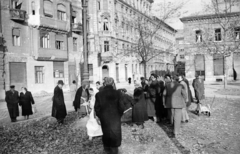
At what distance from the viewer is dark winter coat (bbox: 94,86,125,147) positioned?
4.31 meters

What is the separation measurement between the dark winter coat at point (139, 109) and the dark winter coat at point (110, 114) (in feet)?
A: 9.82

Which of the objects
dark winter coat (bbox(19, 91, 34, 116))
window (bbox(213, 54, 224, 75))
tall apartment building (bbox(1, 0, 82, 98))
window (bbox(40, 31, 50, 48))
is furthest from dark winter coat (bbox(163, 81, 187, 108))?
window (bbox(213, 54, 224, 75))

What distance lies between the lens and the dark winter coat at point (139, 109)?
24.0 feet

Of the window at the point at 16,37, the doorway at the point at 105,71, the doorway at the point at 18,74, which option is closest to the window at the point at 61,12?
the window at the point at 16,37

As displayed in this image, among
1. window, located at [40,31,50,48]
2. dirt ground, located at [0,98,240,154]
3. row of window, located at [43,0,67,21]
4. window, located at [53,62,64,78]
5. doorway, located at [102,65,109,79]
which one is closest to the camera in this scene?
dirt ground, located at [0,98,240,154]

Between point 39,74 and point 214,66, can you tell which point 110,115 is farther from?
point 214,66

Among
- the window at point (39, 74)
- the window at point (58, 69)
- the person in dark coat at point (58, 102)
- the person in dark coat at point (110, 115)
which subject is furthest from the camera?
the window at point (58, 69)

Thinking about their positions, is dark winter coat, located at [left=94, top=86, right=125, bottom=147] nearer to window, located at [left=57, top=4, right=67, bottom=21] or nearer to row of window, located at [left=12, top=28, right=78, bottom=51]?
row of window, located at [left=12, top=28, right=78, bottom=51]

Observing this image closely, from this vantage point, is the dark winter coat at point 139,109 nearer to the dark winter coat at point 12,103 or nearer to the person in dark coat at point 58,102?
the person in dark coat at point 58,102

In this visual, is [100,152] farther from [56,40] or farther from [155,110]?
[56,40]

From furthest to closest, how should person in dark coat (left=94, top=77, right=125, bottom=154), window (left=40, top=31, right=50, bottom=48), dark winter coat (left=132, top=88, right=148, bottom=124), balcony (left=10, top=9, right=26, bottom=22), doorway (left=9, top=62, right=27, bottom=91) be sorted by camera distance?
1. window (left=40, top=31, right=50, bottom=48)
2. doorway (left=9, top=62, right=27, bottom=91)
3. balcony (left=10, top=9, right=26, bottom=22)
4. dark winter coat (left=132, top=88, right=148, bottom=124)
5. person in dark coat (left=94, top=77, right=125, bottom=154)

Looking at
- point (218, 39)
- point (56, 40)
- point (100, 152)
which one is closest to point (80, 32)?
point (56, 40)

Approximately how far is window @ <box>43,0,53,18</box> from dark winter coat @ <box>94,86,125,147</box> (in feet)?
77.1

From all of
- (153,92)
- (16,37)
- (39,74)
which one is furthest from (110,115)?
(39,74)
